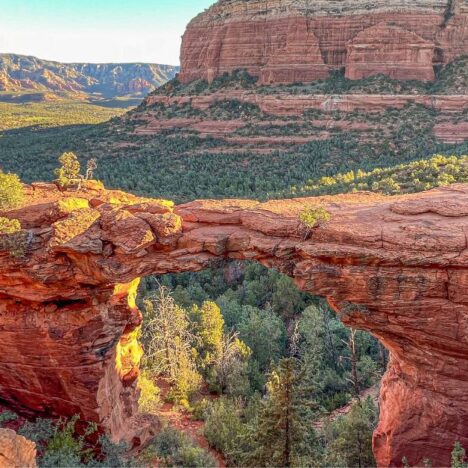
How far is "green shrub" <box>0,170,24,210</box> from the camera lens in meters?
13.3

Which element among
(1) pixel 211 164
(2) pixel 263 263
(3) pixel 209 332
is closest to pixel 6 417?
(2) pixel 263 263

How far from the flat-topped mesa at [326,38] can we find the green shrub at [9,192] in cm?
5696

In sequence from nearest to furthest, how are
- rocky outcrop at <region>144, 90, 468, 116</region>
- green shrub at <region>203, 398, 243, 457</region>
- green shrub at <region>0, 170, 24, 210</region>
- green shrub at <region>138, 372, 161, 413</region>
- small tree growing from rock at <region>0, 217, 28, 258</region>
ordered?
small tree growing from rock at <region>0, 217, 28, 258</region>
green shrub at <region>0, 170, 24, 210</region>
green shrub at <region>203, 398, 243, 457</region>
green shrub at <region>138, 372, 161, 413</region>
rocky outcrop at <region>144, 90, 468, 116</region>

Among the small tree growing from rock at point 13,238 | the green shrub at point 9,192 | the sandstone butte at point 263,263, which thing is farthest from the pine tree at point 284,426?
the green shrub at point 9,192

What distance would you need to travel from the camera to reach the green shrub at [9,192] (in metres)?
13.3

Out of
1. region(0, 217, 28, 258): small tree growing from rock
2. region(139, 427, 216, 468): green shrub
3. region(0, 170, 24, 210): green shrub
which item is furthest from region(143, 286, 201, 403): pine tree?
region(0, 217, 28, 258): small tree growing from rock

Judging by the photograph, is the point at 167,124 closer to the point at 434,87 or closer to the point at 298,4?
the point at 298,4

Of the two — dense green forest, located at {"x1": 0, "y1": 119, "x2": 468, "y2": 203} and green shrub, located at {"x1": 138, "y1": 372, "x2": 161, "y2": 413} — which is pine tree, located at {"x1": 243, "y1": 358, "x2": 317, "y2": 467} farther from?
dense green forest, located at {"x1": 0, "y1": 119, "x2": 468, "y2": 203}

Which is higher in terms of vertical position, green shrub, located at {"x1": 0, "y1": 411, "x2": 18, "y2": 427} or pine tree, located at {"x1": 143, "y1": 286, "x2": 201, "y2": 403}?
green shrub, located at {"x1": 0, "y1": 411, "x2": 18, "y2": 427}

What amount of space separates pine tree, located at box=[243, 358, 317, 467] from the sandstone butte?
88.6 inches

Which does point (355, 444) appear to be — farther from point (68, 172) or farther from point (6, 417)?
point (68, 172)

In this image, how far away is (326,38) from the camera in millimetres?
66438

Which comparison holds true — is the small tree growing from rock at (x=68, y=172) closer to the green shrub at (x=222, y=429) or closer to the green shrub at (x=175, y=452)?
the green shrub at (x=175, y=452)

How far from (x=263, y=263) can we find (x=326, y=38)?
200 ft
